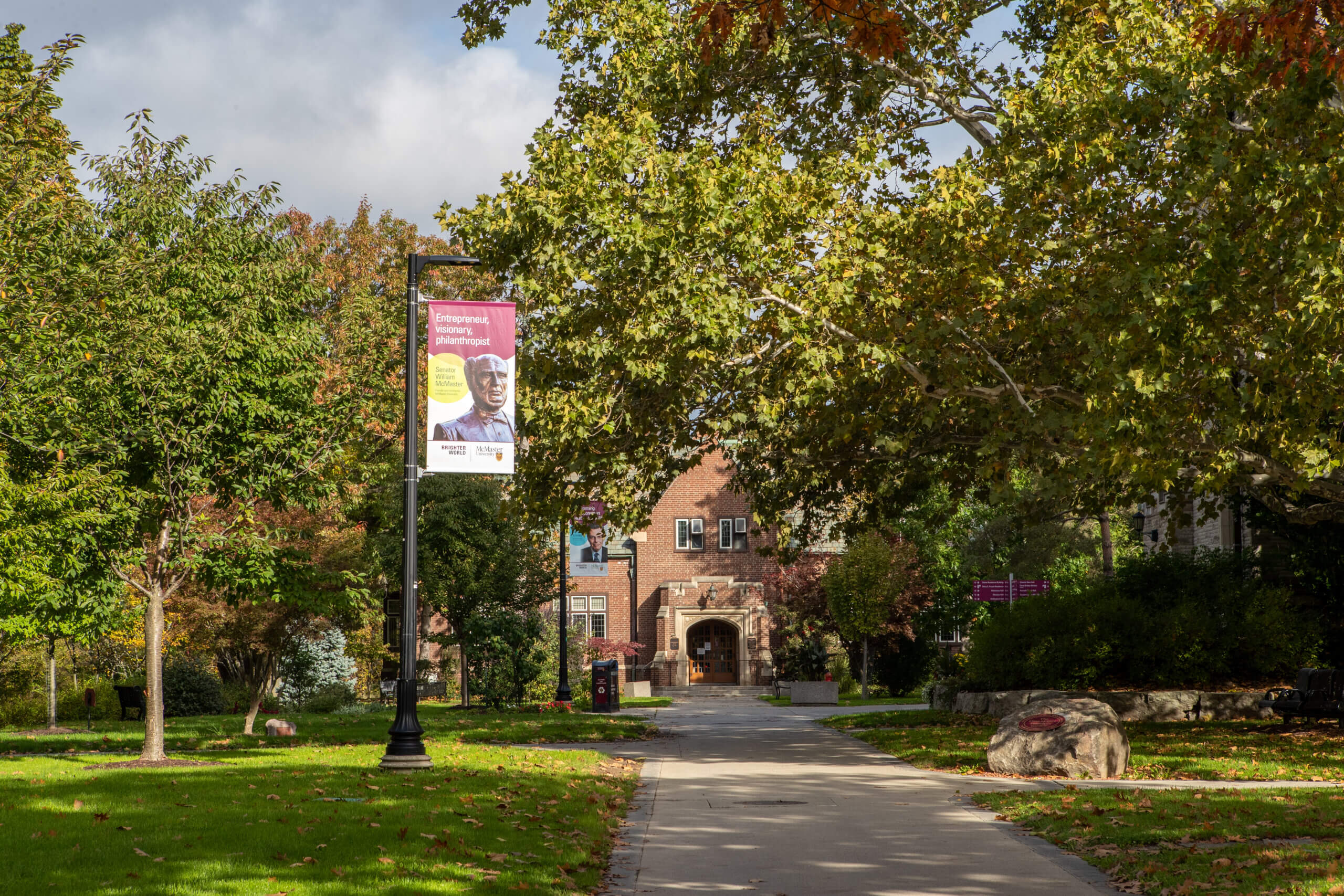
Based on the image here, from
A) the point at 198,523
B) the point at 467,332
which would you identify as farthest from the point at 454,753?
the point at 467,332

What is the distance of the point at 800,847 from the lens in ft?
30.6

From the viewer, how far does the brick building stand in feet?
165

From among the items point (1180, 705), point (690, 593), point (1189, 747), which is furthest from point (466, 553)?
point (1189, 747)

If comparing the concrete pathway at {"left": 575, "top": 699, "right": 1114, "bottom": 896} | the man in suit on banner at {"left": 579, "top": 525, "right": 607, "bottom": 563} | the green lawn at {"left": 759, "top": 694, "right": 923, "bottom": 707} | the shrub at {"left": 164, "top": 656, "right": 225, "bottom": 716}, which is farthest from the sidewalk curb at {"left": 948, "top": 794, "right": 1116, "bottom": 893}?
the man in suit on banner at {"left": 579, "top": 525, "right": 607, "bottom": 563}

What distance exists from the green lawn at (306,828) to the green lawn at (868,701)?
20.4 metres

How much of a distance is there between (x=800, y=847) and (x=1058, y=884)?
216cm

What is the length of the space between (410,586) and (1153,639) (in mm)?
14175

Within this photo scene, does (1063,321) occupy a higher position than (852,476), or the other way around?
(1063,321)

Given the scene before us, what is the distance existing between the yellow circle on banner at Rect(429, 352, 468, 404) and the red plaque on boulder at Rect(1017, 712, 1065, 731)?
26.9 ft

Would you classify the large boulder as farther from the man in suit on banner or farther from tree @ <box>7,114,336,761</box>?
the man in suit on banner

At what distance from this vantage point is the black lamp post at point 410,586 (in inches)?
558

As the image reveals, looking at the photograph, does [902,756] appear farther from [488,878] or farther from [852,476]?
[488,878]

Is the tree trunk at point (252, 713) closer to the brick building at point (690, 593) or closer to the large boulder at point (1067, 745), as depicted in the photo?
the large boulder at point (1067, 745)

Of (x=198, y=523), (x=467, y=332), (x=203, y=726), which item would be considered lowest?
(x=203, y=726)
